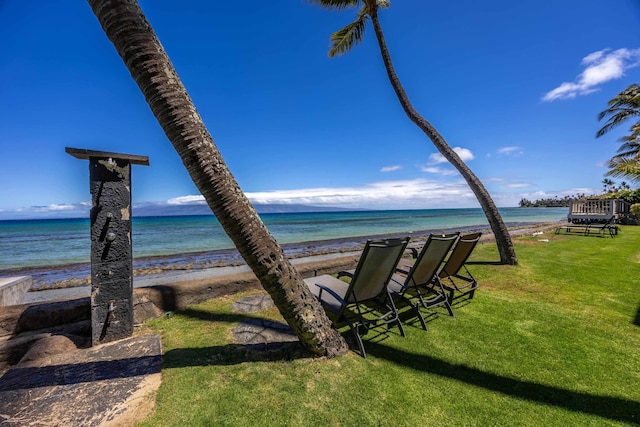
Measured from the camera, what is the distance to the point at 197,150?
211 cm

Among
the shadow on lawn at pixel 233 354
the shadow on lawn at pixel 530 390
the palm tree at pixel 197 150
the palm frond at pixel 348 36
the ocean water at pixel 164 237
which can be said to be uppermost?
the palm frond at pixel 348 36

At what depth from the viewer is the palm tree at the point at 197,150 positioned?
6.25 ft

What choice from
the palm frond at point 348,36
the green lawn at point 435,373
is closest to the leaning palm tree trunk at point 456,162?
the palm frond at point 348,36

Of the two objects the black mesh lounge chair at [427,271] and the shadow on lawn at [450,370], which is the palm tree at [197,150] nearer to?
the shadow on lawn at [450,370]

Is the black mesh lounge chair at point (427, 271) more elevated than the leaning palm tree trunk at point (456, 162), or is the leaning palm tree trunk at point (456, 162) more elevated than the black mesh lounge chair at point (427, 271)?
the leaning palm tree trunk at point (456, 162)

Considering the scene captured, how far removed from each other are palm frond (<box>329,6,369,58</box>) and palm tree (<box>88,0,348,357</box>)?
8221 mm

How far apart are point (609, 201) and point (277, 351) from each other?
18.7m

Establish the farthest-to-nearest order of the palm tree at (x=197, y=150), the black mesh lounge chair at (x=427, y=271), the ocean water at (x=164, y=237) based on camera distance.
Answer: the ocean water at (x=164, y=237) → the black mesh lounge chair at (x=427, y=271) → the palm tree at (x=197, y=150)

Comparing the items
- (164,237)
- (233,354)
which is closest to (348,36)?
(233,354)

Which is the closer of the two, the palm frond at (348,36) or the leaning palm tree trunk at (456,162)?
the leaning palm tree trunk at (456,162)

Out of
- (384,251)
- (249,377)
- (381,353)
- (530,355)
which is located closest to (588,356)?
(530,355)

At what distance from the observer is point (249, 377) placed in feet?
8.13

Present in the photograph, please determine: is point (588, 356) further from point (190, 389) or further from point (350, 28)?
point (350, 28)

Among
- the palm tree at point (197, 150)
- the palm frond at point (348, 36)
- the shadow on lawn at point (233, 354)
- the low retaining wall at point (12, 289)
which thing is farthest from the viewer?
the palm frond at point (348, 36)
